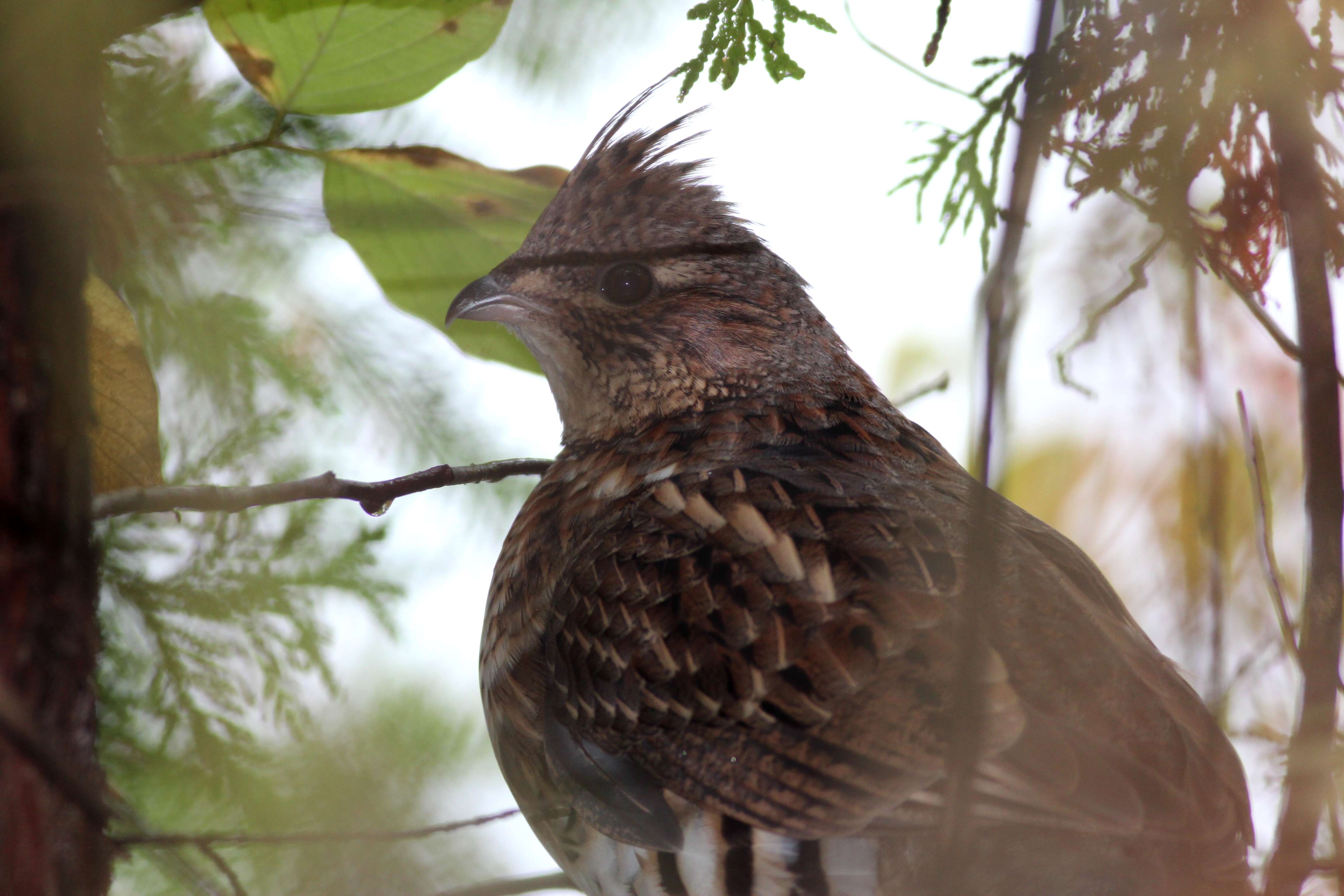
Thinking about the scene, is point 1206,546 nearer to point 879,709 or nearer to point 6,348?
point 879,709

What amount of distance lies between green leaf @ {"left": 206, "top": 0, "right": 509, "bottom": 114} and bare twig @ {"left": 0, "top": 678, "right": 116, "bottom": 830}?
100cm

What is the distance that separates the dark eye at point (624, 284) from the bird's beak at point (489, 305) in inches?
9.4

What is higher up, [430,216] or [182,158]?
[430,216]

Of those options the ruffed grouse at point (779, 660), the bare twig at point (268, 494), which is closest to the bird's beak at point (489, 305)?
the ruffed grouse at point (779, 660)

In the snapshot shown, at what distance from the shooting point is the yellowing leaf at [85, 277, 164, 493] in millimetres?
1636

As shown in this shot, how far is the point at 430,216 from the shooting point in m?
2.02

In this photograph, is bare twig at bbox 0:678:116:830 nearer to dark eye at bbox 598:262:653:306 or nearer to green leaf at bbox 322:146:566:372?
green leaf at bbox 322:146:566:372

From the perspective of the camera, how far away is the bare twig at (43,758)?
1.11 meters

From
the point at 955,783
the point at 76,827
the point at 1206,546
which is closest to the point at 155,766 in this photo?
the point at 76,827

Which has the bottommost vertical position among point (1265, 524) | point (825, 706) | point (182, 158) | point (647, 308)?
point (825, 706)

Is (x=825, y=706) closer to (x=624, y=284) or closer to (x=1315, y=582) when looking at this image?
(x=1315, y=582)

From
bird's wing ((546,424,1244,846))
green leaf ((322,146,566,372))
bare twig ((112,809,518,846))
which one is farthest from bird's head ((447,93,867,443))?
bare twig ((112,809,518,846))

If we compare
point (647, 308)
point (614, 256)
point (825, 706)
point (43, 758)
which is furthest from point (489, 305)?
point (43, 758)

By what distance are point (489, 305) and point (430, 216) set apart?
414 millimetres
